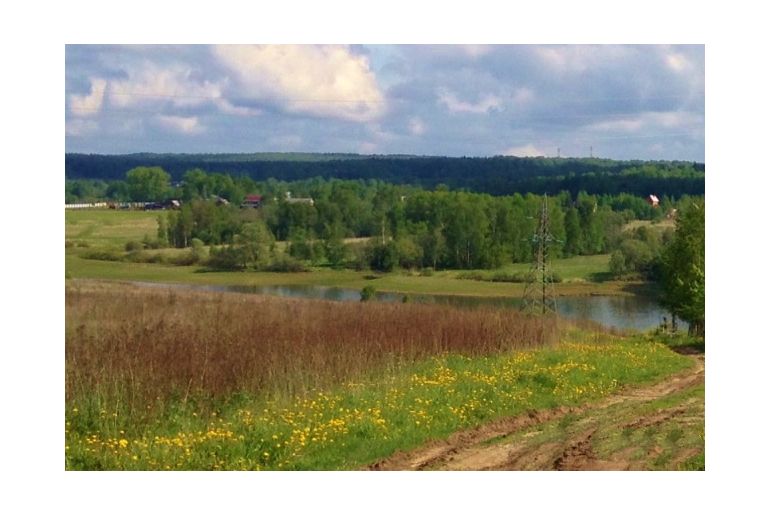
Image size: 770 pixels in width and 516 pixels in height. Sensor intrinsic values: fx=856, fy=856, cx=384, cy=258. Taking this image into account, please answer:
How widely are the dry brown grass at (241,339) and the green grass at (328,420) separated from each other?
33cm

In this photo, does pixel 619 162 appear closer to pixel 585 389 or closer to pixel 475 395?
pixel 585 389

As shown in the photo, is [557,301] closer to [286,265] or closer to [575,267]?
[575,267]

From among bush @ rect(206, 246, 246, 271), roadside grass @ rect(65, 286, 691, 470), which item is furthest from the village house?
bush @ rect(206, 246, 246, 271)

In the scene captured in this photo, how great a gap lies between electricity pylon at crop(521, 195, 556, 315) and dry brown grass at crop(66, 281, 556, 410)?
29cm

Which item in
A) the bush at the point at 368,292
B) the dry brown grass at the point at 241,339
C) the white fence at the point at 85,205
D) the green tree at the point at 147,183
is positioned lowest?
the dry brown grass at the point at 241,339

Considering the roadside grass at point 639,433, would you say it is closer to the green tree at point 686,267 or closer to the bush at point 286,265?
the green tree at point 686,267

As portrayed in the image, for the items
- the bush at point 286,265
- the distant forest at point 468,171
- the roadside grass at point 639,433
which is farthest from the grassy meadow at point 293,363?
the distant forest at point 468,171

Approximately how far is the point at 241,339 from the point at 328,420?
2.56 metres

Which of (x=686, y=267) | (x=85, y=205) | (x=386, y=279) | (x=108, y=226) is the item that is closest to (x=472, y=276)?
(x=386, y=279)

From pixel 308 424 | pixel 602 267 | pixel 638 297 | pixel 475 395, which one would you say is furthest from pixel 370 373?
pixel 638 297

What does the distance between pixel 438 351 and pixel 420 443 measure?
12.3ft

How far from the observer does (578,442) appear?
9.24 m

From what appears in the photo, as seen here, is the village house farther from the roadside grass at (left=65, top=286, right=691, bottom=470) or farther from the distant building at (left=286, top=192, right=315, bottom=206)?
the distant building at (left=286, top=192, right=315, bottom=206)

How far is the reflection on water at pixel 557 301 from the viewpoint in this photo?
1290cm
